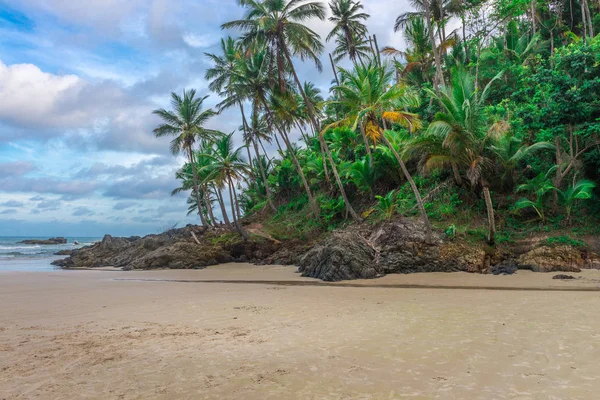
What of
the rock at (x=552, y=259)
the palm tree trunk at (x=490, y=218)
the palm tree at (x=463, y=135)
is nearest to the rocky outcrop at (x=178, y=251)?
the palm tree at (x=463, y=135)

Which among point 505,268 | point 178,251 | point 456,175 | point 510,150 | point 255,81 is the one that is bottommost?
point 505,268

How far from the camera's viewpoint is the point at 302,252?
19359mm

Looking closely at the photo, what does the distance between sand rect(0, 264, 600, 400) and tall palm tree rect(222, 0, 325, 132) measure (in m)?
14.4

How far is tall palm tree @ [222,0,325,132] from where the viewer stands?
66.1 feet

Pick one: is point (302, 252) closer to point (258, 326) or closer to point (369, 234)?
point (369, 234)

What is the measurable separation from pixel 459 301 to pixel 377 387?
5.12 meters

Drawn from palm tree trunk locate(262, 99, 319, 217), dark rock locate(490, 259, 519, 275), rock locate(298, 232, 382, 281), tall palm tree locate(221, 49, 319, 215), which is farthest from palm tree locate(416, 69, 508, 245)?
tall palm tree locate(221, 49, 319, 215)

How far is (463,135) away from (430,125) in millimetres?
1163

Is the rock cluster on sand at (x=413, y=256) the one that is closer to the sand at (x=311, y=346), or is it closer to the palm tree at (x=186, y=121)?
the sand at (x=311, y=346)

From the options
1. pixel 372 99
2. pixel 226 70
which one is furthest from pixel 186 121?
pixel 372 99

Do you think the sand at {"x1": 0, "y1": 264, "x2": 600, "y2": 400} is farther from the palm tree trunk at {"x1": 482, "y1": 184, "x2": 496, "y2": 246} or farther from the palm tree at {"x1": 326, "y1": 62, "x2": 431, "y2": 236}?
the palm tree at {"x1": 326, "y1": 62, "x2": 431, "y2": 236}

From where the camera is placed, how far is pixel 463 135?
13430 mm

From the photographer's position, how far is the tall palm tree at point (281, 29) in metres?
20.2

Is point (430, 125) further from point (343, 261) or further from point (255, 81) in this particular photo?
point (255, 81)
